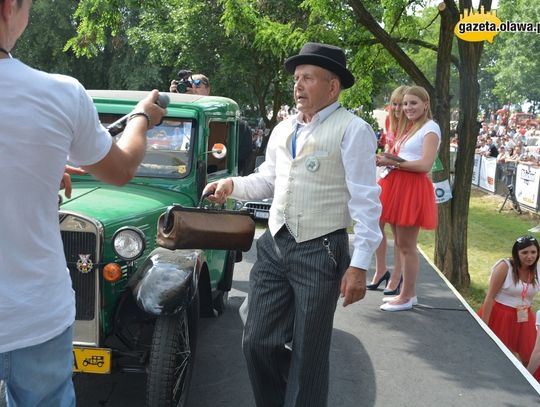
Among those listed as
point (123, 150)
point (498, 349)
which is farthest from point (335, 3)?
point (123, 150)

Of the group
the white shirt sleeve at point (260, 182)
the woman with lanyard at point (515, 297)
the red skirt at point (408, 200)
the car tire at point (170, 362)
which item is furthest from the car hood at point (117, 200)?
the woman with lanyard at point (515, 297)

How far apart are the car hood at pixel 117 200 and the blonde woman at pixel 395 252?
1895 mm

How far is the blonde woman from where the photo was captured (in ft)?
17.5

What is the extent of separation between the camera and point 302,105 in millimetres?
3064

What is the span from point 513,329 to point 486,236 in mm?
6867

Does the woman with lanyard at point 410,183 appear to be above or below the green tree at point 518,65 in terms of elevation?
below

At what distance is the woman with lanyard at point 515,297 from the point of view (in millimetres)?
5531

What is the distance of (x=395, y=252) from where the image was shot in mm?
5715

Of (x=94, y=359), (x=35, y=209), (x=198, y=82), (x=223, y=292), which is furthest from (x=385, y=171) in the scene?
(x=35, y=209)

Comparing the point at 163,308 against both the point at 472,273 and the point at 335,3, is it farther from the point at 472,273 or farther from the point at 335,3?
the point at 472,273

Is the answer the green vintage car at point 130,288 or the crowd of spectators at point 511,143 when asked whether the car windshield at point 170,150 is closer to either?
the green vintage car at point 130,288

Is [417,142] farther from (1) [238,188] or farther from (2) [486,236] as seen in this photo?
(2) [486,236]

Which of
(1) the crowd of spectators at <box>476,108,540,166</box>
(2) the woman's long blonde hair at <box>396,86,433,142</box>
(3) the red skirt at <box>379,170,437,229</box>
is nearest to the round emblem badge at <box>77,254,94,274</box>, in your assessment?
(3) the red skirt at <box>379,170,437,229</box>

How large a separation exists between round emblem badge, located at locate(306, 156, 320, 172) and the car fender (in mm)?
961
